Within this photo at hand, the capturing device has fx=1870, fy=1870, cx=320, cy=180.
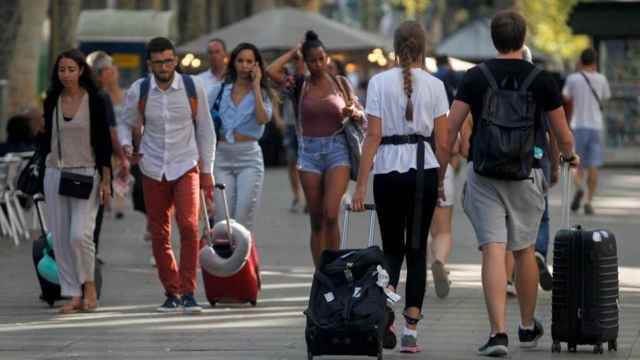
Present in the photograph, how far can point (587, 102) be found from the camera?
21.2 m

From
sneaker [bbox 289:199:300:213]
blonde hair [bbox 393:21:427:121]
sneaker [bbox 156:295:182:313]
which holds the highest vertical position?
A: blonde hair [bbox 393:21:427:121]

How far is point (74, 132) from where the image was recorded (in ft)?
40.3

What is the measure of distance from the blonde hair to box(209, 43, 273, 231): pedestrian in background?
306 cm

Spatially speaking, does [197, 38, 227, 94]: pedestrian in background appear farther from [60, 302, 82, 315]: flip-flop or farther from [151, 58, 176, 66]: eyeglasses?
[60, 302, 82, 315]: flip-flop

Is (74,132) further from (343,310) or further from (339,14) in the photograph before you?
(339,14)

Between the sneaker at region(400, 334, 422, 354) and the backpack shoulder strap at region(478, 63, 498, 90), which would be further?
the sneaker at region(400, 334, 422, 354)

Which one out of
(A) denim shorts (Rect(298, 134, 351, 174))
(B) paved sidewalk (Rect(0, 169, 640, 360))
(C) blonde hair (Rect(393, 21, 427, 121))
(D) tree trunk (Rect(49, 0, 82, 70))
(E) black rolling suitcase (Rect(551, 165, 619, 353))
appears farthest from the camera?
(D) tree trunk (Rect(49, 0, 82, 70))

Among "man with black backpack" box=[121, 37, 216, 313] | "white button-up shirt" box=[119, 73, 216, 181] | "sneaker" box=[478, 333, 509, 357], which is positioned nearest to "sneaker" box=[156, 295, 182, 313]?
"man with black backpack" box=[121, 37, 216, 313]

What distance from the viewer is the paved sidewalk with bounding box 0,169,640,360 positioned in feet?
33.8

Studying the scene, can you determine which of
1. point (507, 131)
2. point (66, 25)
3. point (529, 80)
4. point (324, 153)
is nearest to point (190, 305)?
point (324, 153)

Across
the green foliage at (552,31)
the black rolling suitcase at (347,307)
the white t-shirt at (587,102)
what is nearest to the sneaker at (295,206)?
the white t-shirt at (587,102)

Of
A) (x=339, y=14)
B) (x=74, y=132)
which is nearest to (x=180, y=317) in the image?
(x=74, y=132)

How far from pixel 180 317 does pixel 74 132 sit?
143 centimetres

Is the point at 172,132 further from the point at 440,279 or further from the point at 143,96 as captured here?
the point at 440,279
